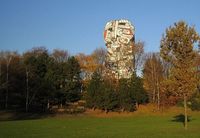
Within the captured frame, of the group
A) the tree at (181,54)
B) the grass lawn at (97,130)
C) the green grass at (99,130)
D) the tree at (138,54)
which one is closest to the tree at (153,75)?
the tree at (138,54)

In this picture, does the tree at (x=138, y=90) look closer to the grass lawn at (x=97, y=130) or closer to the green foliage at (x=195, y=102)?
the green foliage at (x=195, y=102)

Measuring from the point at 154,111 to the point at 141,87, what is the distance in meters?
5.29

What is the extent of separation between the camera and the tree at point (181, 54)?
108 feet

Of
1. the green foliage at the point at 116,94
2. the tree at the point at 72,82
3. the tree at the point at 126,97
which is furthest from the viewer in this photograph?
the tree at the point at 72,82

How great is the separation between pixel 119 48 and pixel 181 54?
5442cm

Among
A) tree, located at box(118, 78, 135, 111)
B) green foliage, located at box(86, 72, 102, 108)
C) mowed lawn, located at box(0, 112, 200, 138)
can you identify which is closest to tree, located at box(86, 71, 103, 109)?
green foliage, located at box(86, 72, 102, 108)

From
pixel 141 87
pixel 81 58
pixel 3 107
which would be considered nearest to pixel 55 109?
pixel 3 107

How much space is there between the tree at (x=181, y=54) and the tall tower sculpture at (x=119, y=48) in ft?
161

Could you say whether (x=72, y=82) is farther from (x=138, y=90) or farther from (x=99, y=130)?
(x=99, y=130)

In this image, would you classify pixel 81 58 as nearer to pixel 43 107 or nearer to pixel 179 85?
pixel 43 107

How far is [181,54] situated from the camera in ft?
109

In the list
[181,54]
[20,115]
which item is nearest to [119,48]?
[20,115]

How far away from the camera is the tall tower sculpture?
84.6 m

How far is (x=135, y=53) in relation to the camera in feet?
280
